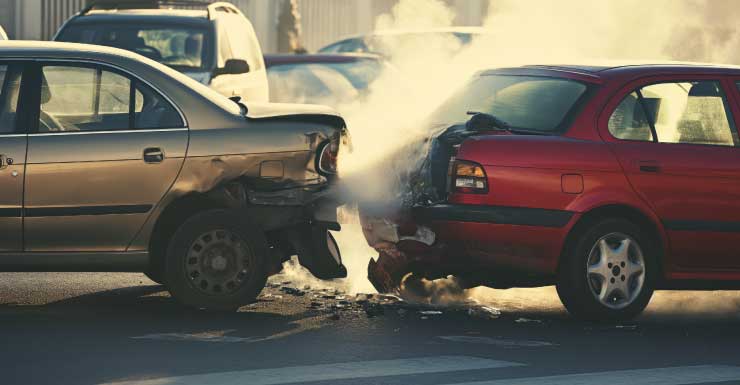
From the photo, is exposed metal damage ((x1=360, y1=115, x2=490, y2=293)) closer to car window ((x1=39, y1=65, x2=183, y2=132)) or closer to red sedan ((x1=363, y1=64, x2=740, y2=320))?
red sedan ((x1=363, y1=64, x2=740, y2=320))

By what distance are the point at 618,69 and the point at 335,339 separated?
2.73 metres

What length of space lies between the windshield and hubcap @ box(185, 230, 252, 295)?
1704 millimetres

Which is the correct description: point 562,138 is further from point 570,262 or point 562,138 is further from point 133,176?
point 133,176

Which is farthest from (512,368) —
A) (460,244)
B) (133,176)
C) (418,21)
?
(418,21)

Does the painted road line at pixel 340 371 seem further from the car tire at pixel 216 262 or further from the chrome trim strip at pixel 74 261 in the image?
the chrome trim strip at pixel 74 261

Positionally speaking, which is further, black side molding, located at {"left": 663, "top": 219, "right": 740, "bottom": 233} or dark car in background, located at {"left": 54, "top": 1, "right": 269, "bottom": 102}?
dark car in background, located at {"left": 54, "top": 1, "right": 269, "bottom": 102}

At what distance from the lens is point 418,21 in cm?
2309

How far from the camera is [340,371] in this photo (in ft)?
25.7

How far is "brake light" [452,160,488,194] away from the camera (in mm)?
9633

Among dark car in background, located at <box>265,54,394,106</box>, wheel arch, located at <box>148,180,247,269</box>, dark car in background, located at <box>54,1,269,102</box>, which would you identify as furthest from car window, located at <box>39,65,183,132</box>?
dark car in background, located at <box>265,54,394,106</box>

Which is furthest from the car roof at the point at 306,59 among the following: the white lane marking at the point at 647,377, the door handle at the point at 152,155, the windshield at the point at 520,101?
the white lane marking at the point at 647,377

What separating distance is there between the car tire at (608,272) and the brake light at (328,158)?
153 centimetres

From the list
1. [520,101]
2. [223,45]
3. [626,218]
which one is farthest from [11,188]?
[223,45]

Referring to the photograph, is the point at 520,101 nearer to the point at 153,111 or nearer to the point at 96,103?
the point at 153,111
